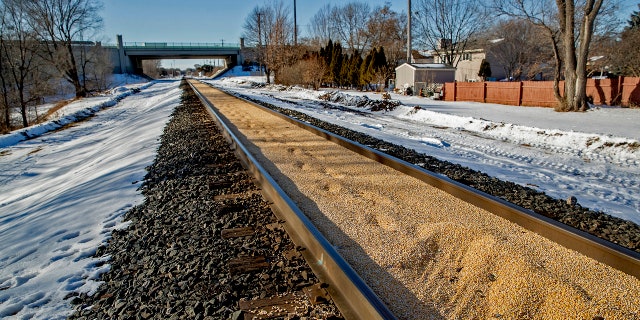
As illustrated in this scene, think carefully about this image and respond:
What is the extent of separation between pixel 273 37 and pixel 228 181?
4939 centimetres

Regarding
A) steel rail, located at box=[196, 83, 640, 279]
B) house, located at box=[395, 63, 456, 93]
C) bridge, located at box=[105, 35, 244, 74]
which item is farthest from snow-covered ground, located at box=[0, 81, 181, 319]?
bridge, located at box=[105, 35, 244, 74]

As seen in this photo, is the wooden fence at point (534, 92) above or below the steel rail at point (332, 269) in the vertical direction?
above

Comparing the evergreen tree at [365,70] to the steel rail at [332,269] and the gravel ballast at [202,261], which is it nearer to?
the gravel ballast at [202,261]

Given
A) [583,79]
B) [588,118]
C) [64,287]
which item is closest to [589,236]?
[64,287]

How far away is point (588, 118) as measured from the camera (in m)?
15.6

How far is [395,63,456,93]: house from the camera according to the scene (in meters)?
31.0

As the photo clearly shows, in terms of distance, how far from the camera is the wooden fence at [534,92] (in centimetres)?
1900

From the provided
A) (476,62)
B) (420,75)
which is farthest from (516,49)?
(420,75)

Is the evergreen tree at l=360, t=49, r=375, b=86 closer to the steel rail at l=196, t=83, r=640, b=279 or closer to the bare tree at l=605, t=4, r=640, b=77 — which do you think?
the bare tree at l=605, t=4, r=640, b=77

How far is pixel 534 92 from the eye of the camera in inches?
850

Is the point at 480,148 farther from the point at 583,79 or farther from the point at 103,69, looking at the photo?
the point at 103,69

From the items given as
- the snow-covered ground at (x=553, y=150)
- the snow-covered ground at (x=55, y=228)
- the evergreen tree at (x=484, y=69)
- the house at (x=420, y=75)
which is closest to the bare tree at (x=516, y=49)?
the evergreen tree at (x=484, y=69)

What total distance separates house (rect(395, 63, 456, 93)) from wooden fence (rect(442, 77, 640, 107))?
4.39m

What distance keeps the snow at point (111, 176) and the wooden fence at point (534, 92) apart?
227 centimetres
